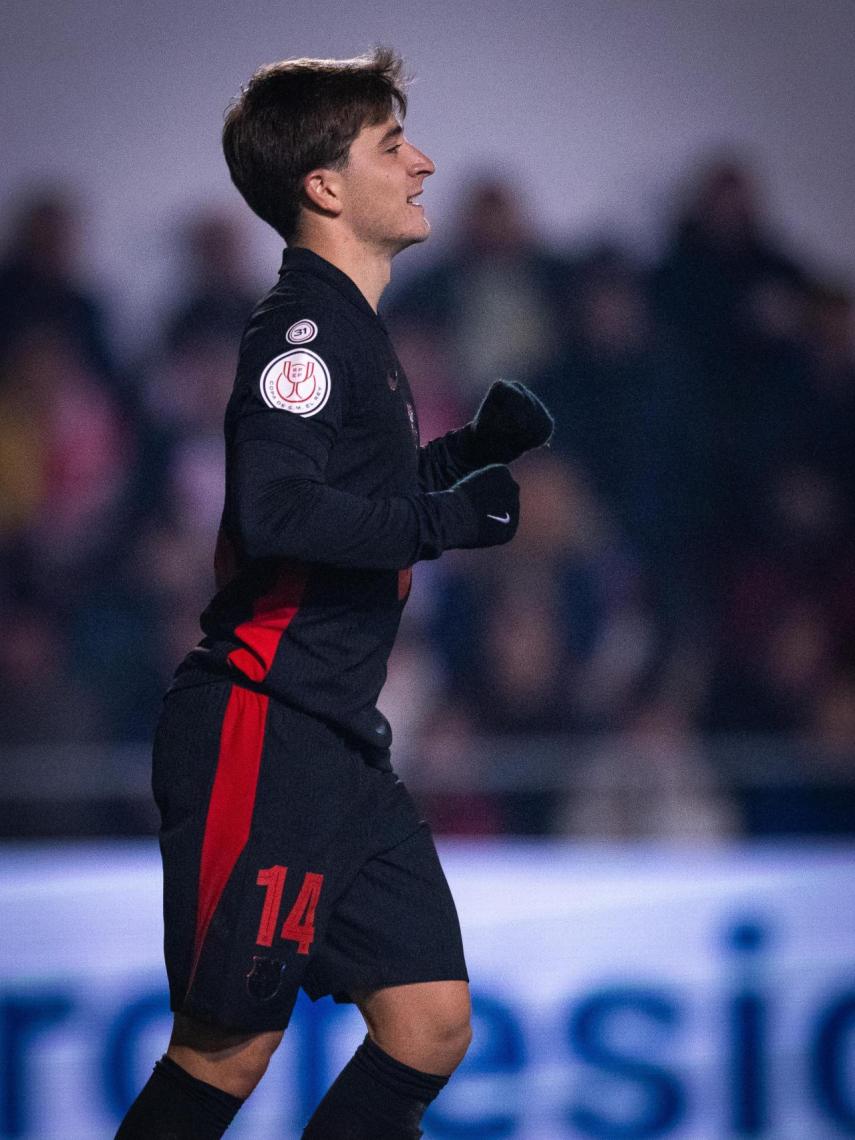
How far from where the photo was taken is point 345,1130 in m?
2.01

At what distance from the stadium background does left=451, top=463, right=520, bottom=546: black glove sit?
4.83ft

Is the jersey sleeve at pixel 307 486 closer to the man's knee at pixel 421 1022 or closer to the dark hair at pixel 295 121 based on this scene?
the dark hair at pixel 295 121

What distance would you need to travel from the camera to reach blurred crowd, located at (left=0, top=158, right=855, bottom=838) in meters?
4.71

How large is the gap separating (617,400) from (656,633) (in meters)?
0.70

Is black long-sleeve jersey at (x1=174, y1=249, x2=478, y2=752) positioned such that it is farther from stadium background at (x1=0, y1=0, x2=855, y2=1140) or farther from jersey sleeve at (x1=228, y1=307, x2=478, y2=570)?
stadium background at (x1=0, y1=0, x2=855, y2=1140)

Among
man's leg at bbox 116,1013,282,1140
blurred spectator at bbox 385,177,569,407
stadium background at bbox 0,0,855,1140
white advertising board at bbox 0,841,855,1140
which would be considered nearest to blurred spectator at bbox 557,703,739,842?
stadium background at bbox 0,0,855,1140

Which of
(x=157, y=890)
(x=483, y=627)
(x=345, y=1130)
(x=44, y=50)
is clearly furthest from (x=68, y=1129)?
(x=44, y=50)

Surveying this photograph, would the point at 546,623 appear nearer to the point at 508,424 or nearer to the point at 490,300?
the point at 490,300

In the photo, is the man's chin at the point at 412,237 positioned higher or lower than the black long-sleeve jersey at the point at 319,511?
higher

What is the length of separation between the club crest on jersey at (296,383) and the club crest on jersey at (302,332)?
18 mm

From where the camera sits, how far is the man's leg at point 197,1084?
1.97m

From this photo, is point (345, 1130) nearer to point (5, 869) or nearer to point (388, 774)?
point (388, 774)

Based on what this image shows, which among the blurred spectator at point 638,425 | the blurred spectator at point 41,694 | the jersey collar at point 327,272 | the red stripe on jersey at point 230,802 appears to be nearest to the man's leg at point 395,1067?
the red stripe on jersey at point 230,802

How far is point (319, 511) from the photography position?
6.24ft
